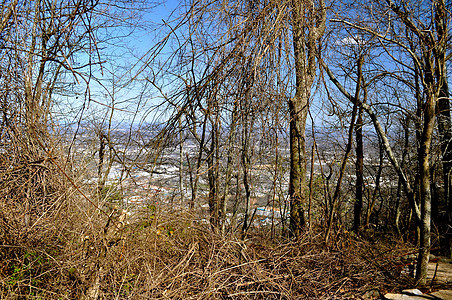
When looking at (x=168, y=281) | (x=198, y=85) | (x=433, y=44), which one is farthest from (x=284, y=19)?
(x=168, y=281)

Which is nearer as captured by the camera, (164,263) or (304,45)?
(304,45)

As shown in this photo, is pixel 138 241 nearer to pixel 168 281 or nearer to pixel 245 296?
pixel 168 281

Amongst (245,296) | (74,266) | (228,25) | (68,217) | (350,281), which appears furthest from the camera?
(68,217)

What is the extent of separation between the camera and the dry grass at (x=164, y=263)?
2.73 m

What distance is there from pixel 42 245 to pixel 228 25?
305 cm

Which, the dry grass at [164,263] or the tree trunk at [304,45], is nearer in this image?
the tree trunk at [304,45]

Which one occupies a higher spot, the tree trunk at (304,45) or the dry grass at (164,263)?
the tree trunk at (304,45)

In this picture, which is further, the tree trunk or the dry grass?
the dry grass

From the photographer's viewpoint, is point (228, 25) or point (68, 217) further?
point (68, 217)

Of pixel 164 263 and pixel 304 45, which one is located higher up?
pixel 304 45

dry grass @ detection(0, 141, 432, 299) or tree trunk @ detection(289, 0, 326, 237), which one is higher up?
tree trunk @ detection(289, 0, 326, 237)

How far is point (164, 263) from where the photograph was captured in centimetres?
300

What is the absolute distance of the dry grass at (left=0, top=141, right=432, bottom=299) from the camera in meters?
2.73

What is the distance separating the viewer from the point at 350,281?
3000mm
